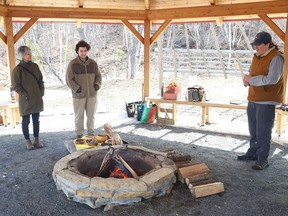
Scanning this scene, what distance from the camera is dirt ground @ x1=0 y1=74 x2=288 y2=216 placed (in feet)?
9.73

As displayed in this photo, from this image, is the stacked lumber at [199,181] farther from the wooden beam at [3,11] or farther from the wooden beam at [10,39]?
the wooden beam at [3,11]

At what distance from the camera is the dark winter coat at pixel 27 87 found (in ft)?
14.2

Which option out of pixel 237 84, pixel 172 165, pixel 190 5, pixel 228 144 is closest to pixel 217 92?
pixel 237 84

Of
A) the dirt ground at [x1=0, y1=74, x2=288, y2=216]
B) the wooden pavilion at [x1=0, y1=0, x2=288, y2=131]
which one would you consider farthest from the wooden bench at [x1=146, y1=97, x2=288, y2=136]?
the wooden pavilion at [x1=0, y1=0, x2=288, y2=131]

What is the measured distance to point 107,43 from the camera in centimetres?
1744

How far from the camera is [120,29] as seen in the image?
17.9 meters

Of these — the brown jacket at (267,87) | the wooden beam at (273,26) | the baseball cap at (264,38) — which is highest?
the wooden beam at (273,26)

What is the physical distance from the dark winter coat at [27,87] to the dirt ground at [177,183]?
0.77m

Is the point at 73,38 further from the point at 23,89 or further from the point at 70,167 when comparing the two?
the point at 70,167

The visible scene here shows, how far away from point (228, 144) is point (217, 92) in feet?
20.3

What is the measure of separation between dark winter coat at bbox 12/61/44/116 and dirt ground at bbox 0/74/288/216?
765mm

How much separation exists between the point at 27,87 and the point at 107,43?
13519mm

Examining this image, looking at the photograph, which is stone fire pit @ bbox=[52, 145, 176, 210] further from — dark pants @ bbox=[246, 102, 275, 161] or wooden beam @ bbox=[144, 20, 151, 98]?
wooden beam @ bbox=[144, 20, 151, 98]

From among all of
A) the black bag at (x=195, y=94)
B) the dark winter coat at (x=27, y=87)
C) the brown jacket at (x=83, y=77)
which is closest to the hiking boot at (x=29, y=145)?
the dark winter coat at (x=27, y=87)
